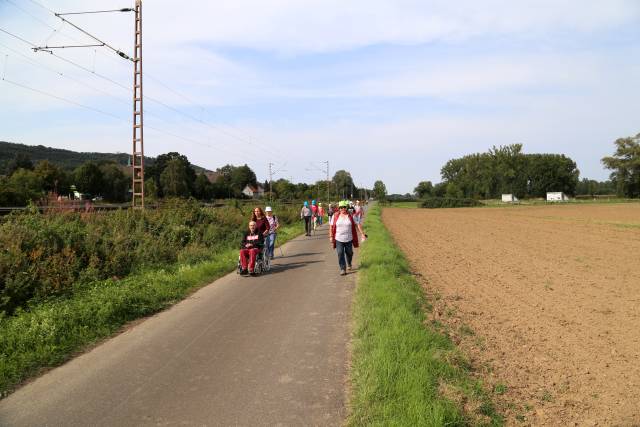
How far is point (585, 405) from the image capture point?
456 cm

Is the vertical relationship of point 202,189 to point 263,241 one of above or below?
above

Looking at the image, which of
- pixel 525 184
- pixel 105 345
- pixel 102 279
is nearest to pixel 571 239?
pixel 102 279

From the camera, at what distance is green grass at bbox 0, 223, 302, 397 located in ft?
17.7

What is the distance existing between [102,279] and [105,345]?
17.4 feet

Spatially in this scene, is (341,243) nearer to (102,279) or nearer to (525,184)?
(102,279)

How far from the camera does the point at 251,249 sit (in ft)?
37.6

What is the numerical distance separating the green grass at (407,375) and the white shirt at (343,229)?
354 centimetres

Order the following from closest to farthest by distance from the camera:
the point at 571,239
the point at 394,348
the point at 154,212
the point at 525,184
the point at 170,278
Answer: the point at 394,348
the point at 170,278
the point at 154,212
the point at 571,239
the point at 525,184

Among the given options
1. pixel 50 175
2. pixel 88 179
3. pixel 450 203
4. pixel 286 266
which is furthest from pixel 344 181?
pixel 286 266

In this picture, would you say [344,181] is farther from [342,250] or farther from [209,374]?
[209,374]

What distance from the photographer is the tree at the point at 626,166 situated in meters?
110

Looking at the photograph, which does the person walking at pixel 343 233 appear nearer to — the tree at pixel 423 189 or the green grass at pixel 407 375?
the green grass at pixel 407 375

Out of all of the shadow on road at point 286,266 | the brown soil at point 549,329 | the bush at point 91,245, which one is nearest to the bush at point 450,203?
the bush at point 91,245

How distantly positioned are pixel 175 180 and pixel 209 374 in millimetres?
74116
